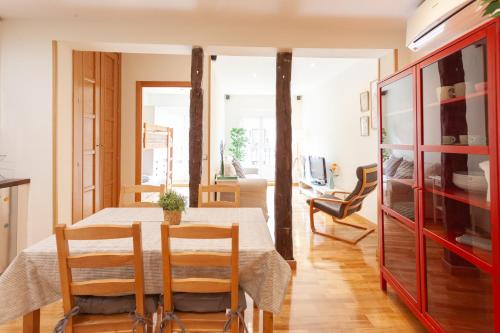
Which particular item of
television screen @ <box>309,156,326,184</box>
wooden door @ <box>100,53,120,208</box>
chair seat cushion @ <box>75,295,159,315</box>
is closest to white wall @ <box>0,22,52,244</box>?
wooden door @ <box>100,53,120,208</box>

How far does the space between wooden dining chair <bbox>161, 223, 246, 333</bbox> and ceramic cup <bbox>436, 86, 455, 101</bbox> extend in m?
1.51

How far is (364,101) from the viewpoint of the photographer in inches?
207

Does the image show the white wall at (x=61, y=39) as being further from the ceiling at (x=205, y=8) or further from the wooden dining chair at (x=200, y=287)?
the wooden dining chair at (x=200, y=287)

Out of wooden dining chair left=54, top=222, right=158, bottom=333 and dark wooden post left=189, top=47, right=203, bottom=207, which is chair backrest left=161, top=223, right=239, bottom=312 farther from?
dark wooden post left=189, top=47, right=203, bottom=207

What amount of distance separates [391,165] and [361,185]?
4.78ft

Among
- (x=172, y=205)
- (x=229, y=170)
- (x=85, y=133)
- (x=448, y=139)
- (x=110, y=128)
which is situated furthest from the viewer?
(x=229, y=170)

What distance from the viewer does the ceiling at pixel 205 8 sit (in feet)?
9.41

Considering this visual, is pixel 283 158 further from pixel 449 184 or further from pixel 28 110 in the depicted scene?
pixel 28 110

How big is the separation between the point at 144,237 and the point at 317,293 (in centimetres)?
168

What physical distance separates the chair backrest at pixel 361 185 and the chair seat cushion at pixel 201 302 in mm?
2864

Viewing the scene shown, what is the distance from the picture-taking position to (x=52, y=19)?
3.19 m

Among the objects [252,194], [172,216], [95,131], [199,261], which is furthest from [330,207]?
[95,131]

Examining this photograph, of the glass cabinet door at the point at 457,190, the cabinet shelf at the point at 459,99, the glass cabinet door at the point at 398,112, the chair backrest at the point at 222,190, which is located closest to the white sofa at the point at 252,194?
the chair backrest at the point at 222,190

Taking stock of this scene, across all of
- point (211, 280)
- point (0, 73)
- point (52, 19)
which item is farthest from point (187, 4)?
point (211, 280)
